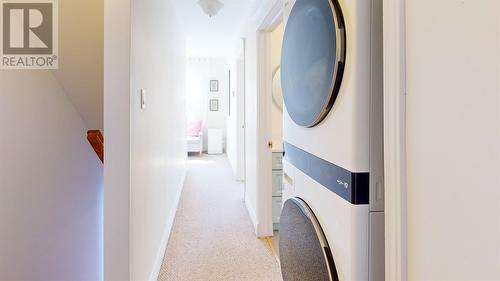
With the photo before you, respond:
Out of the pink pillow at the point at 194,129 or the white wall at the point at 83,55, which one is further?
the pink pillow at the point at 194,129

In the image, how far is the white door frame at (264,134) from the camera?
2715mm

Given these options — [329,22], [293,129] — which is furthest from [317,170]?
[329,22]

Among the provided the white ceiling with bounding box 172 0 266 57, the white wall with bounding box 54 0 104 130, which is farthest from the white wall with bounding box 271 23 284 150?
the white wall with bounding box 54 0 104 130

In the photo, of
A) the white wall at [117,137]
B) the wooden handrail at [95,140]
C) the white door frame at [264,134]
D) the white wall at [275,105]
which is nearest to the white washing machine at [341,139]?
the white wall at [117,137]

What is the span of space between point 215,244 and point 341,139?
2.01m

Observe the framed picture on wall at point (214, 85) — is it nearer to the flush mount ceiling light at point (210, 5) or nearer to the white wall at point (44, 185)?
the flush mount ceiling light at point (210, 5)

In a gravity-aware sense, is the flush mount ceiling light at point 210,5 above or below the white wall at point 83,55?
above

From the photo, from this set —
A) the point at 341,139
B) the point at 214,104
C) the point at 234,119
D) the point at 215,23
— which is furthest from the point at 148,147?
the point at 214,104

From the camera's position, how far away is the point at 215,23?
4082 mm

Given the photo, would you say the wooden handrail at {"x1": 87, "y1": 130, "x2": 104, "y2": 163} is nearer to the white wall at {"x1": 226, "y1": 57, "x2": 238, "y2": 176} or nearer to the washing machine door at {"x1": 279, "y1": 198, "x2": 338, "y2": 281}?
the washing machine door at {"x1": 279, "y1": 198, "x2": 338, "y2": 281}

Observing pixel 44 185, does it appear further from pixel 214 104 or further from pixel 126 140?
pixel 214 104
